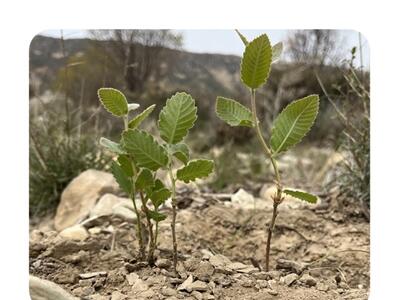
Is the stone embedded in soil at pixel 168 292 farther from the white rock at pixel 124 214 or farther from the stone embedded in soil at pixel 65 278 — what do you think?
the white rock at pixel 124 214

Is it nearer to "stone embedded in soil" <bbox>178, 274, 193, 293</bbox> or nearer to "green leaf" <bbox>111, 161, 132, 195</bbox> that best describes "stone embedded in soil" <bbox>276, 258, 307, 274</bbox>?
"stone embedded in soil" <bbox>178, 274, 193, 293</bbox>

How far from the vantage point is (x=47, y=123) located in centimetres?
267

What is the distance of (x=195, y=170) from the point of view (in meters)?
1.39

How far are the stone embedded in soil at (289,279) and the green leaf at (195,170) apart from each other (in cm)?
27

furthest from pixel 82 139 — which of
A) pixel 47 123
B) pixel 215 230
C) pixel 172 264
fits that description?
pixel 172 264

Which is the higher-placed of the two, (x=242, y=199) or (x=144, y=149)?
(x=144, y=149)

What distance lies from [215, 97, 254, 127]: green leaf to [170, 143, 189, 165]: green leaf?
0.10 metres

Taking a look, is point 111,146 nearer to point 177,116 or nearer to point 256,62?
point 177,116

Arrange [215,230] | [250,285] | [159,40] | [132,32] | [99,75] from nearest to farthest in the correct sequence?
[250,285] → [215,230] → [132,32] → [159,40] → [99,75]

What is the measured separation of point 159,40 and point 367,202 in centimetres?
98

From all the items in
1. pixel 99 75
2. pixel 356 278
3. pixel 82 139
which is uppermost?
pixel 99 75

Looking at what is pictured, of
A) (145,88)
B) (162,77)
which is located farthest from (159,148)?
(162,77)

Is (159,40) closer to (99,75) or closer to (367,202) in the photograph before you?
(99,75)

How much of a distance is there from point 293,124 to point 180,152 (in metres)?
0.24
